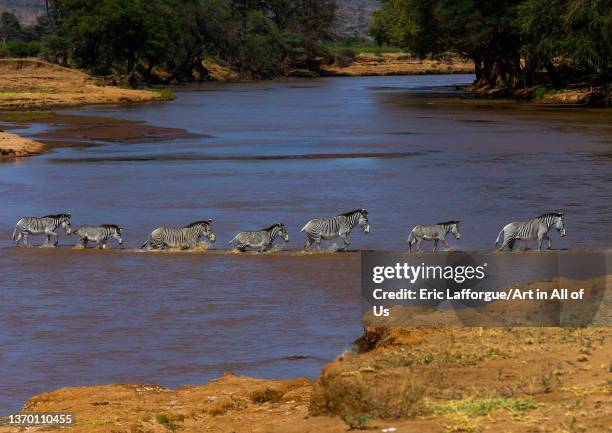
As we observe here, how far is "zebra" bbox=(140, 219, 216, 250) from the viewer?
20891mm

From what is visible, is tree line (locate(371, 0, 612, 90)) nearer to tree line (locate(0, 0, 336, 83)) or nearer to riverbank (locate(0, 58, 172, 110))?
riverbank (locate(0, 58, 172, 110))

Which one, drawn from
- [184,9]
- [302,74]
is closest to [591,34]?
[184,9]

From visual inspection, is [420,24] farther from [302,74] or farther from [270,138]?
[302,74]

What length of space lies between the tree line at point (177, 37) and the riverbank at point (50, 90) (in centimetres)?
1260

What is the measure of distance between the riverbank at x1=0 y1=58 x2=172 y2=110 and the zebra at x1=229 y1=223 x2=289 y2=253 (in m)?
48.1

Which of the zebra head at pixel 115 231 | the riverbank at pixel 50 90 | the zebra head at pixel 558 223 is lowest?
the riverbank at pixel 50 90

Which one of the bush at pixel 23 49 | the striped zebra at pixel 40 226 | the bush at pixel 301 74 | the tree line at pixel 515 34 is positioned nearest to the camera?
the striped zebra at pixel 40 226

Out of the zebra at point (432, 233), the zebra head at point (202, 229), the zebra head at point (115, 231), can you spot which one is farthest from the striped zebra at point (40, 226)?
the zebra at point (432, 233)

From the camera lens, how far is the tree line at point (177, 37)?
10000 centimetres

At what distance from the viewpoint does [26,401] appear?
11711 mm

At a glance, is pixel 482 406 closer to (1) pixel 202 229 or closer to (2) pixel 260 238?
(2) pixel 260 238

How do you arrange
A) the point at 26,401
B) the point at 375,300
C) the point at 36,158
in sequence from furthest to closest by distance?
1. the point at 36,158
2. the point at 375,300
3. the point at 26,401

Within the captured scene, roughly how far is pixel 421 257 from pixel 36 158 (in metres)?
24.7

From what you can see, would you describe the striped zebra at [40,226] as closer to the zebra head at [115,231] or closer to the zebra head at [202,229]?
the zebra head at [115,231]
